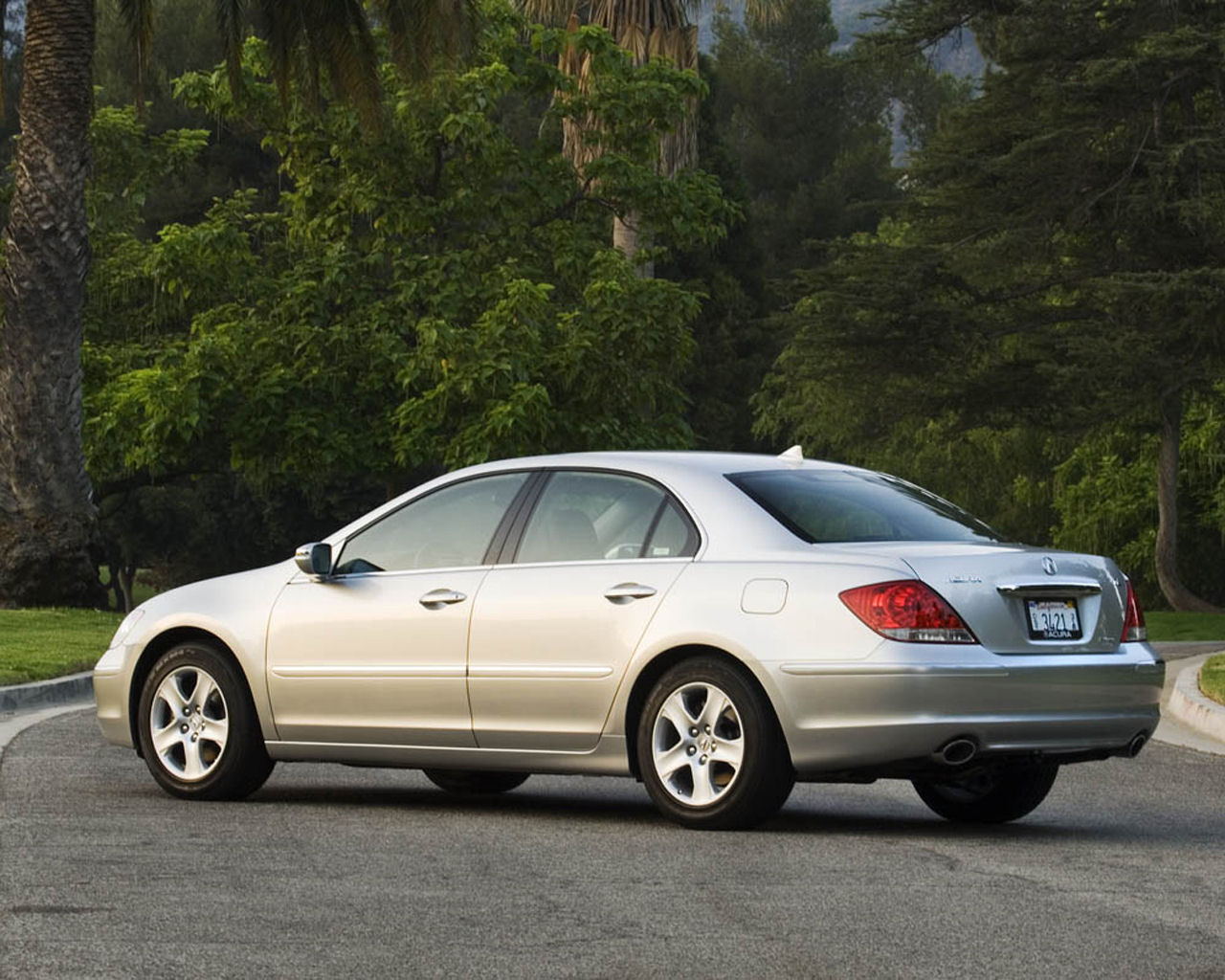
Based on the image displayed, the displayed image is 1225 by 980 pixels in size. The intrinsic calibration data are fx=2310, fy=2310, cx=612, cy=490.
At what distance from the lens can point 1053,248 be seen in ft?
137

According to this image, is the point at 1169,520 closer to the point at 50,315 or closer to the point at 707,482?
the point at 50,315

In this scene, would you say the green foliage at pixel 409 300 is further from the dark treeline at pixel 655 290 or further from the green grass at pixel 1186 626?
the green grass at pixel 1186 626

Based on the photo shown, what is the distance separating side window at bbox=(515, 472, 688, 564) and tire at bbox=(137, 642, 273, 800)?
1523mm

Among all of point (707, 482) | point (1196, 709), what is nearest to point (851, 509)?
point (707, 482)

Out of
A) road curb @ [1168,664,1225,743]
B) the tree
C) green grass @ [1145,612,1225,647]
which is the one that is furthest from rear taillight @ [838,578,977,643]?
the tree

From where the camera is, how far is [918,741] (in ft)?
28.9

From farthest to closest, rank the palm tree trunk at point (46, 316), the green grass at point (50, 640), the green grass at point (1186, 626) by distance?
the green grass at point (1186, 626) → the palm tree trunk at point (46, 316) → the green grass at point (50, 640)

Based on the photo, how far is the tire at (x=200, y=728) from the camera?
10.3m

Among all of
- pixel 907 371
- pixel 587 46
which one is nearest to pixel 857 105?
pixel 907 371

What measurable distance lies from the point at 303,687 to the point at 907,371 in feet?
103

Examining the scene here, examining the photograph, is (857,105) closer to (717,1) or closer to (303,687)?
(717,1)

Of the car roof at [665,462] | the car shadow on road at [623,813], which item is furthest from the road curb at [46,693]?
the car roof at [665,462]

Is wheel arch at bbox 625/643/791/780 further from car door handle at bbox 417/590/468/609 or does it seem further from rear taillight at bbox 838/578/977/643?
car door handle at bbox 417/590/468/609

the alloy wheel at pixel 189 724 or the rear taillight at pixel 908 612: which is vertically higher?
the rear taillight at pixel 908 612
